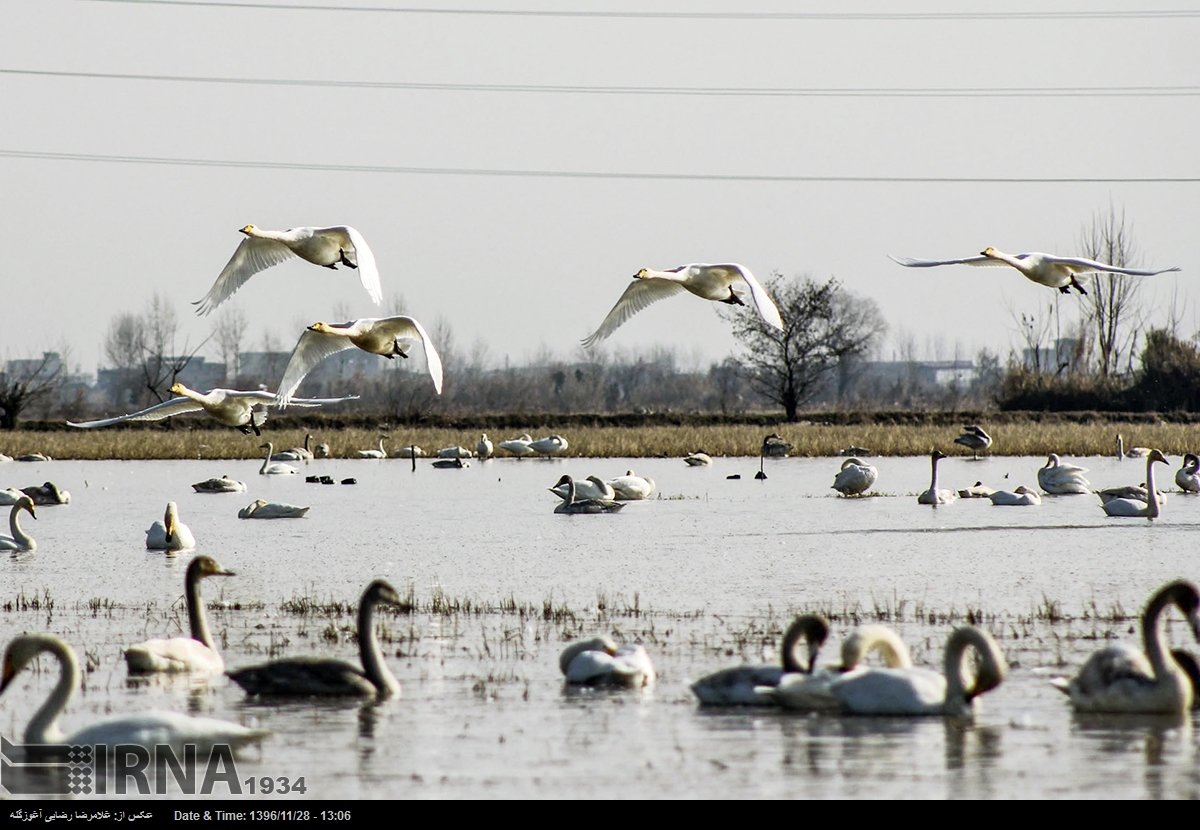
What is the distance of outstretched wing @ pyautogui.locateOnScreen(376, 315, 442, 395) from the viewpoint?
12625mm

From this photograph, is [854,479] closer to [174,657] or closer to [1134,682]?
[174,657]

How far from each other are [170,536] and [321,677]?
8753 millimetres

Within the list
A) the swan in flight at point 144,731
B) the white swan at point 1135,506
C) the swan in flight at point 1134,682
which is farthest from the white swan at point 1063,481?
the swan in flight at point 144,731

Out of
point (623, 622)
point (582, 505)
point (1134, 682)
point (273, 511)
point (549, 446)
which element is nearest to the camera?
point (1134, 682)

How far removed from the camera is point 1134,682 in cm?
812

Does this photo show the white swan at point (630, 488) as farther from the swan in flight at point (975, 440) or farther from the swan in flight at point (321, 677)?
the swan in flight at point (321, 677)

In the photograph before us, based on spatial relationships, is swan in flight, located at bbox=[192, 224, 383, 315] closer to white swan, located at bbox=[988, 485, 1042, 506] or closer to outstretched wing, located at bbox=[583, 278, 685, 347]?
outstretched wing, located at bbox=[583, 278, 685, 347]

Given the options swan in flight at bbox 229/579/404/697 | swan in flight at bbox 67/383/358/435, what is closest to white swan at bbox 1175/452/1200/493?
swan in flight at bbox 67/383/358/435

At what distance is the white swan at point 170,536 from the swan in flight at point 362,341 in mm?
2869

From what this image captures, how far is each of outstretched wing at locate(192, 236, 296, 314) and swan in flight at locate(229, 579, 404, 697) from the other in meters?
6.54

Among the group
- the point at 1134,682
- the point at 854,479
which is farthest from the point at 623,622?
the point at 854,479

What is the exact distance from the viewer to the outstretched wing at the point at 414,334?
497 inches
